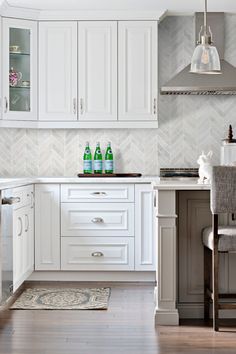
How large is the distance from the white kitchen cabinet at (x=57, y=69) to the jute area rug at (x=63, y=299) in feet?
4.95

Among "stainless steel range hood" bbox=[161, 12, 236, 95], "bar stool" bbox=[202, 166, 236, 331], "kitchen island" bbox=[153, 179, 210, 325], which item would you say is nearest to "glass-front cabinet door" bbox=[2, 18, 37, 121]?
"stainless steel range hood" bbox=[161, 12, 236, 95]

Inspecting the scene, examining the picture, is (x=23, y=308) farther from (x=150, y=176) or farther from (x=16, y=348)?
(x=150, y=176)

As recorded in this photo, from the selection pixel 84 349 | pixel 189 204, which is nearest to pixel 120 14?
pixel 189 204

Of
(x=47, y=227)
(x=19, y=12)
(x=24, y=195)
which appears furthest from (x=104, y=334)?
(x=19, y=12)

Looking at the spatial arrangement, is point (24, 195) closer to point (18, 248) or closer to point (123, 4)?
point (18, 248)

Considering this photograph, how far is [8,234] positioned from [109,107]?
5.81 feet

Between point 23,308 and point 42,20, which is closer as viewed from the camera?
point 23,308

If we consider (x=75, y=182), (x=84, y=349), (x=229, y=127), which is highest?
(x=229, y=127)

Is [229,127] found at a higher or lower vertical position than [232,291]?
higher

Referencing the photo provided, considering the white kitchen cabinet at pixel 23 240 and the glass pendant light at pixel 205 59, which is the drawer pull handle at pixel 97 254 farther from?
the glass pendant light at pixel 205 59

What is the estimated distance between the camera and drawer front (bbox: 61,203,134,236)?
529 centimetres

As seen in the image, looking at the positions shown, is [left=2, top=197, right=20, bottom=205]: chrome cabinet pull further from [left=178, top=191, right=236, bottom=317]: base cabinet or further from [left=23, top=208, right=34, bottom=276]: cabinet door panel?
[left=178, top=191, right=236, bottom=317]: base cabinet

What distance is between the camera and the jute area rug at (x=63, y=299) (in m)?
4.43

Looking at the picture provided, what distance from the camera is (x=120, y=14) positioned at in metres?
5.50
